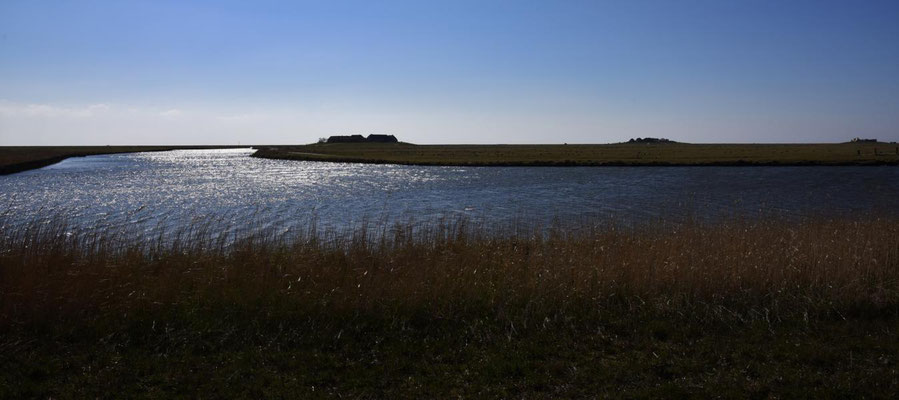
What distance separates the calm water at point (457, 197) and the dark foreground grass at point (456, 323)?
8.23 m

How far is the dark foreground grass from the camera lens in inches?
242

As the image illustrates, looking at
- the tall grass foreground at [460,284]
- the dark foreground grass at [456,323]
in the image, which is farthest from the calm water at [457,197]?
the dark foreground grass at [456,323]

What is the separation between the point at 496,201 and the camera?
3441 cm

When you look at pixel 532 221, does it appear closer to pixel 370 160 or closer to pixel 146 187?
pixel 146 187

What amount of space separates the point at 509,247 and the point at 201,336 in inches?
302

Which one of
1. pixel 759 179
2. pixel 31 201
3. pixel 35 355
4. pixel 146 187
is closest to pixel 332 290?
pixel 35 355

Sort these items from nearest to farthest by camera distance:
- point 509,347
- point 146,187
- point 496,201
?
point 509,347, point 496,201, point 146,187

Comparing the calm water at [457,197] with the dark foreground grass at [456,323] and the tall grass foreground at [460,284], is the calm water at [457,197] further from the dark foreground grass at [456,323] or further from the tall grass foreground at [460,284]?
the dark foreground grass at [456,323]

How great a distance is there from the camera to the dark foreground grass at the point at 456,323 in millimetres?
6145

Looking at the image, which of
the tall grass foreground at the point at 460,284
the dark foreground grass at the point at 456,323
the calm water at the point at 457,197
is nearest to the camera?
the dark foreground grass at the point at 456,323

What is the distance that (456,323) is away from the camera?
27.0 ft

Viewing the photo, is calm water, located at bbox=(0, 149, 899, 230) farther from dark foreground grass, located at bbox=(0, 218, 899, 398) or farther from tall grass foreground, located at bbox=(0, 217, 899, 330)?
dark foreground grass, located at bbox=(0, 218, 899, 398)

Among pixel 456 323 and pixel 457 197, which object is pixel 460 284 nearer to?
pixel 456 323

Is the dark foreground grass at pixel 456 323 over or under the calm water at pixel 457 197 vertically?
over
